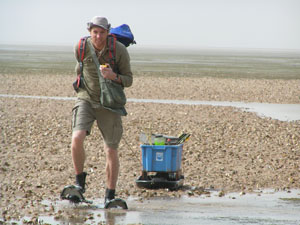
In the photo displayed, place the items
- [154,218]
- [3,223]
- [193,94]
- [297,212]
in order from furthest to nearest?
[193,94] < [297,212] < [154,218] < [3,223]

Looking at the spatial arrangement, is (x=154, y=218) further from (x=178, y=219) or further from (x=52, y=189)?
(x=52, y=189)

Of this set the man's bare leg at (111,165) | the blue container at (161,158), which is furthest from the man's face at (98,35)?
the blue container at (161,158)

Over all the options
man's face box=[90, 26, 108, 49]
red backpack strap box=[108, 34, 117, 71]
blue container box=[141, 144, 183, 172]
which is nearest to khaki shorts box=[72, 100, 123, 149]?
red backpack strap box=[108, 34, 117, 71]

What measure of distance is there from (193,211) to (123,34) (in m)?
2.22

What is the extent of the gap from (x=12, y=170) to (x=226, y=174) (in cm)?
325

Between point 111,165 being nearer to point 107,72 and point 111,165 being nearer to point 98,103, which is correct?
point 98,103

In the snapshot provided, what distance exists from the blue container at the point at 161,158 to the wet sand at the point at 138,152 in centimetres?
33

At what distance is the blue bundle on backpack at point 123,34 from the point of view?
6.68 m

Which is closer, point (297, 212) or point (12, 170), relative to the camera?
point (297, 212)

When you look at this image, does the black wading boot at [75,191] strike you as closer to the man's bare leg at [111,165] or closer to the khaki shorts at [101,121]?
the man's bare leg at [111,165]

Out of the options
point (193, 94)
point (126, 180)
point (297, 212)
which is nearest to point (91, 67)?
point (126, 180)

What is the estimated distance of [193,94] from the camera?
958 inches

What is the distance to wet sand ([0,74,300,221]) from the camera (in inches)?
305

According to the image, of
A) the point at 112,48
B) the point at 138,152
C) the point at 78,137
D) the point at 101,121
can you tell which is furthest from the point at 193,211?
the point at 138,152
